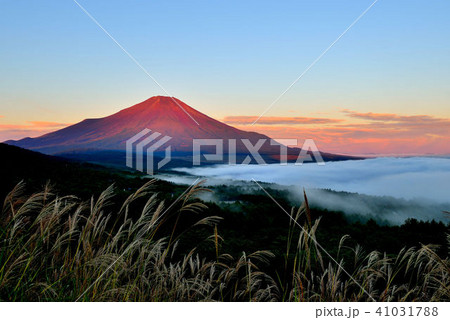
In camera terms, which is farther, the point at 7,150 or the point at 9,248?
the point at 7,150

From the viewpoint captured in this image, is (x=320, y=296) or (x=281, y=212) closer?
(x=320, y=296)

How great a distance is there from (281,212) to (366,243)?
11.5ft

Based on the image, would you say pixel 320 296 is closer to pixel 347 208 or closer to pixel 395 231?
pixel 395 231

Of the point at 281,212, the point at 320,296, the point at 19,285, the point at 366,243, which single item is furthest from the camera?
the point at 281,212

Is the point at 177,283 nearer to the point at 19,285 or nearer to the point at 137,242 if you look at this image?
the point at 137,242

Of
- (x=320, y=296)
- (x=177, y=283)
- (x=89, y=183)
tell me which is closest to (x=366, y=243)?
(x=320, y=296)

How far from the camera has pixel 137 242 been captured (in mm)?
5098

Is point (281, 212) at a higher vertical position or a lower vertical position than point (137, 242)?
lower

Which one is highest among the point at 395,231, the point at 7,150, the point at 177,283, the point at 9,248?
the point at 7,150

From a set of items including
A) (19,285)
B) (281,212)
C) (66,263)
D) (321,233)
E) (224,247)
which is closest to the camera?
(19,285)

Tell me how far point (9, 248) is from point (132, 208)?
5.80 metres

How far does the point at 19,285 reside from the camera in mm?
4676

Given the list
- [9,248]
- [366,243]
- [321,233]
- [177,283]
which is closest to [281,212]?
[321,233]

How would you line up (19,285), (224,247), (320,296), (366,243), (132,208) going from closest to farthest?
(19,285) → (320,296) → (224,247) → (366,243) → (132,208)
